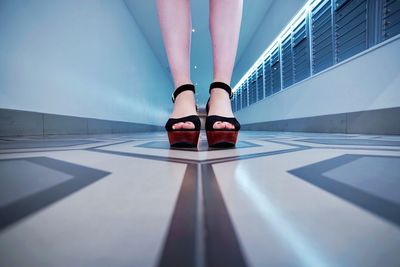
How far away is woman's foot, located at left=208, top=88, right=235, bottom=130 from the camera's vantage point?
0.65 m

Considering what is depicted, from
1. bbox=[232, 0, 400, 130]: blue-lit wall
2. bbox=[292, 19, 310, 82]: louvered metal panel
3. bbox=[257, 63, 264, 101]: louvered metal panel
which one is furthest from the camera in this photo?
bbox=[257, 63, 264, 101]: louvered metal panel

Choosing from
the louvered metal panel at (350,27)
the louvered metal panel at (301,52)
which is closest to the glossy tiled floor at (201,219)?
the louvered metal panel at (350,27)

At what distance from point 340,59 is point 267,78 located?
7.19 ft

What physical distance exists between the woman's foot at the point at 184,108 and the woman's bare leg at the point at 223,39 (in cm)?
8

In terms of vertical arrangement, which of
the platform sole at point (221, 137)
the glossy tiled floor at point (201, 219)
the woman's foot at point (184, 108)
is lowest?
the glossy tiled floor at point (201, 219)

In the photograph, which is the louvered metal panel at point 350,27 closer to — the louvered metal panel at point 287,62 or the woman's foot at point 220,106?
the louvered metal panel at point 287,62

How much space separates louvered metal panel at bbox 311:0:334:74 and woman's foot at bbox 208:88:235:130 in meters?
1.84

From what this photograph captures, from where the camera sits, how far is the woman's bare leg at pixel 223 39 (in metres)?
0.74

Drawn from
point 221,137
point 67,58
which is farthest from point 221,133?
point 67,58

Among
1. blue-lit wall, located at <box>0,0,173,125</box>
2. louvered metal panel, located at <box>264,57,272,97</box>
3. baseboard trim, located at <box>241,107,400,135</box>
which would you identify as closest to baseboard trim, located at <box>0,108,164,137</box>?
blue-lit wall, located at <box>0,0,173,125</box>

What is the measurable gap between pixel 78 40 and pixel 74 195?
2.33 meters

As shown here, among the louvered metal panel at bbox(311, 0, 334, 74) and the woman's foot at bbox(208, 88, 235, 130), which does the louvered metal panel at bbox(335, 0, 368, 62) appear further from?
the woman's foot at bbox(208, 88, 235, 130)

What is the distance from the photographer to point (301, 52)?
2.70 m

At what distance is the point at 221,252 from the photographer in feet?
0.39
